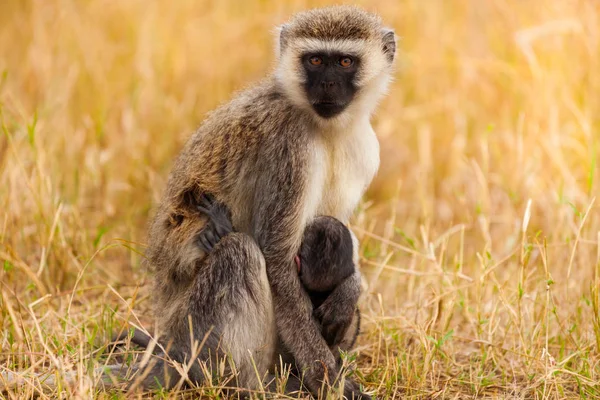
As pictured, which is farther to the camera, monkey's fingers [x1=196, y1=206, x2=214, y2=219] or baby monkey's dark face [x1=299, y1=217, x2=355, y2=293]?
monkey's fingers [x1=196, y1=206, x2=214, y2=219]

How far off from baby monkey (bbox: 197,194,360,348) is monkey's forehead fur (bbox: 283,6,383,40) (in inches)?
40.9

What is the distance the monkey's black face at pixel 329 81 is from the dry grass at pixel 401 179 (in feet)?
3.96

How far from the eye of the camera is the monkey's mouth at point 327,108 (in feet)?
16.0

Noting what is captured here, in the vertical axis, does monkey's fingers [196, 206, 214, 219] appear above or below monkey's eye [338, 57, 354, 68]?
below

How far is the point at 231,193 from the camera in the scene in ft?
16.6

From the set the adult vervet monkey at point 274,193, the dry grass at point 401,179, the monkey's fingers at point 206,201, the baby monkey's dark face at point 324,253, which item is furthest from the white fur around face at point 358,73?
the dry grass at point 401,179

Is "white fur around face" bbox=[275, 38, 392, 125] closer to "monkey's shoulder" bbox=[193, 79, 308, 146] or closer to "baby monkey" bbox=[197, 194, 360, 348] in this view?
"monkey's shoulder" bbox=[193, 79, 308, 146]

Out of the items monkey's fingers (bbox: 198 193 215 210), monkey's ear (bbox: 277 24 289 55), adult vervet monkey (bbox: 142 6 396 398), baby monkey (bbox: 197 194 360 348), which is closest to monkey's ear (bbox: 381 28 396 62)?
adult vervet monkey (bbox: 142 6 396 398)

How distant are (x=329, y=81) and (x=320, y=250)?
3.07 ft

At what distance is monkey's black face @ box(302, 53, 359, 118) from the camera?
486 cm

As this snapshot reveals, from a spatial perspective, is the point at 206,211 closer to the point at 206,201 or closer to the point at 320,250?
the point at 206,201

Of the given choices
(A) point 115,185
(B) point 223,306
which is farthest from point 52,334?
(A) point 115,185

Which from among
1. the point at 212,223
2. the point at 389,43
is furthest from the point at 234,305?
the point at 389,43

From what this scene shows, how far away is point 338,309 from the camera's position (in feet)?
16.3
